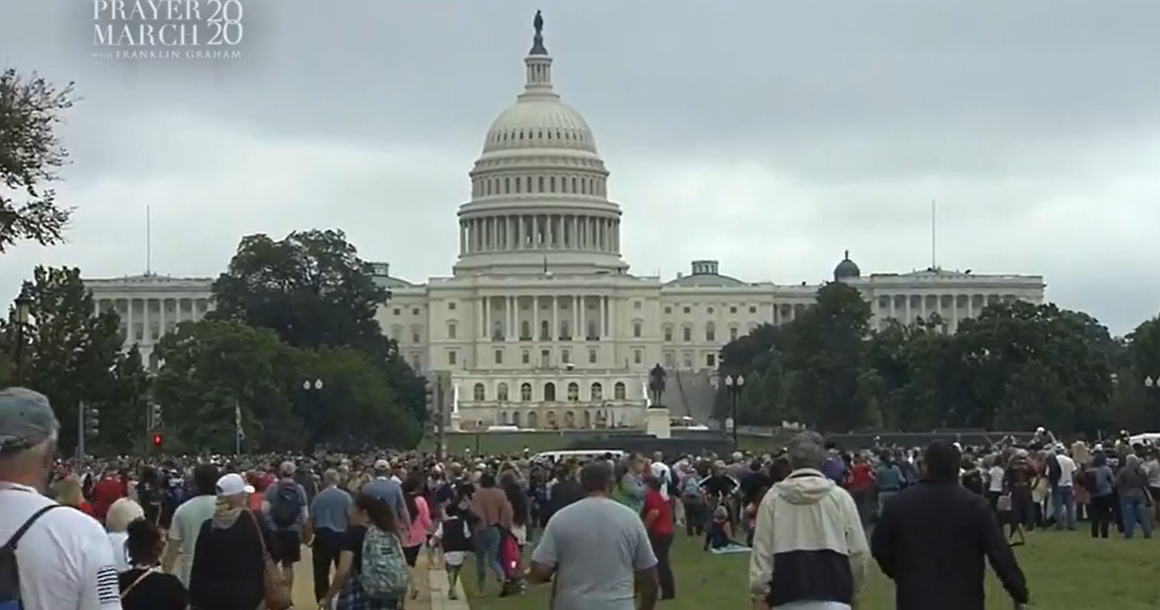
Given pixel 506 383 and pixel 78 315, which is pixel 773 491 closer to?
pixel 78 315

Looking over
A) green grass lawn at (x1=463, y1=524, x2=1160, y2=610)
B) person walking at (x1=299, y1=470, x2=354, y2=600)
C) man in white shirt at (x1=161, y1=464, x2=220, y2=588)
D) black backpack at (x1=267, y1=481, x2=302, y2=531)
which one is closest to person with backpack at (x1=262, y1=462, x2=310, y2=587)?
black backpack at (x1=267, y1=481, x2=302, y2=531)

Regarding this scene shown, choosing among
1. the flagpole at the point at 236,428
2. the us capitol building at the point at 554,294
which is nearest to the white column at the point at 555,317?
the us capitol building at the point at 554,294

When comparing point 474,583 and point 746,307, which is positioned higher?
point 746,307

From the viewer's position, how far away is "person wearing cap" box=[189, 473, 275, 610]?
13.2 meters

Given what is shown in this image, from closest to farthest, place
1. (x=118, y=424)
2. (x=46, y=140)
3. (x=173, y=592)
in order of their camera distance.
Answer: (x=173, y=592) < (x=46, y=140) < (x=118, y=424)

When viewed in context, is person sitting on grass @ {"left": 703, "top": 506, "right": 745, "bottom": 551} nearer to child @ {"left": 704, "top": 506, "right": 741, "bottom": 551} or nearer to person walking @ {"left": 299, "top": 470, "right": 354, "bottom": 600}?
child @ {"left": 704, "top": 506, "right": 741, "bottom": 551}

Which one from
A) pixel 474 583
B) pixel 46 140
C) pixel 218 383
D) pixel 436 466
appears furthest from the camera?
pixel 218 383

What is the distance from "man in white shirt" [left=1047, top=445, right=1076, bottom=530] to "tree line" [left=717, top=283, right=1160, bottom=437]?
48.7 meters

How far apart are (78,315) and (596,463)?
5507cm

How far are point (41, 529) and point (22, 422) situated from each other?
0.31 meters

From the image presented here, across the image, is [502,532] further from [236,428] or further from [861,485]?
[236,428]

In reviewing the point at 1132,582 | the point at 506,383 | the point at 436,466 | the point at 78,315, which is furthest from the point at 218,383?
the point at 506,383

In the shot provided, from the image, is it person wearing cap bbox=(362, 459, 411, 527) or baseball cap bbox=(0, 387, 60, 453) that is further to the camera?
person wearing cap bbox=(362, 459, 411, 527)

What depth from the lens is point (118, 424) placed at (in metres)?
64.0
